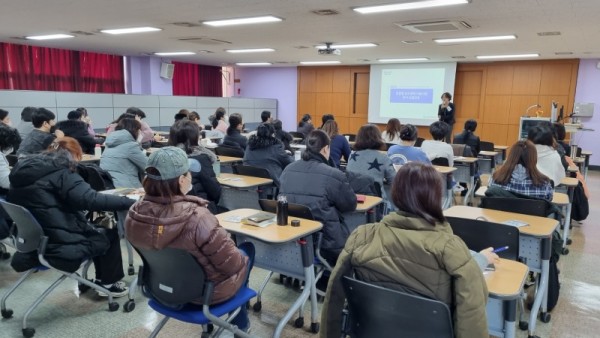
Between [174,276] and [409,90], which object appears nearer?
[174,276]

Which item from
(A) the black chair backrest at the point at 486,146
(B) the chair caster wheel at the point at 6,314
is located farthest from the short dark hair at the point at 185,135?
(A) the black chair backrest at the point at 486,146

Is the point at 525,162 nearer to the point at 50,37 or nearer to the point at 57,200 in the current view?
the point at 57,200

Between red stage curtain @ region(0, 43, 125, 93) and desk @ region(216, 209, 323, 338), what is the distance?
988 centimetres

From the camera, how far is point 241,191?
4082 millimetres

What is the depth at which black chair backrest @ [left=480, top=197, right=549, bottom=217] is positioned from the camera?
9.41 feet

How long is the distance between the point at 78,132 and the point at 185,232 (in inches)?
185

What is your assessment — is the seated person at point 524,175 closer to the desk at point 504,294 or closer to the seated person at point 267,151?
the desk at point 504,294

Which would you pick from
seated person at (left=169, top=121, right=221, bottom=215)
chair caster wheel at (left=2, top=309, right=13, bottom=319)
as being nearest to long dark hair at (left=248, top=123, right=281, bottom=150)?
seated person at (left=169, top=121, right=221, bottom=215)

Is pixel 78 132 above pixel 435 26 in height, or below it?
below

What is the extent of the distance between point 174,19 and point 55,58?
21.0 feet

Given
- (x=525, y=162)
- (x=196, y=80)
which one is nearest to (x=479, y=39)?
(x=525, y=162)

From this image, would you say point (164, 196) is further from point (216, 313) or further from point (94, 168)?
point (94, 168)

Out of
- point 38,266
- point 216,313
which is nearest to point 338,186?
point 216,313

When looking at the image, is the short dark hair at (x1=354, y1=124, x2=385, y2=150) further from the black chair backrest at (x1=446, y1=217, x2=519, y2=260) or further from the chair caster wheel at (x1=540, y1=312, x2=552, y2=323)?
the chair caster wheel at (x1=540, y1=312, x2=552, y2=323)
